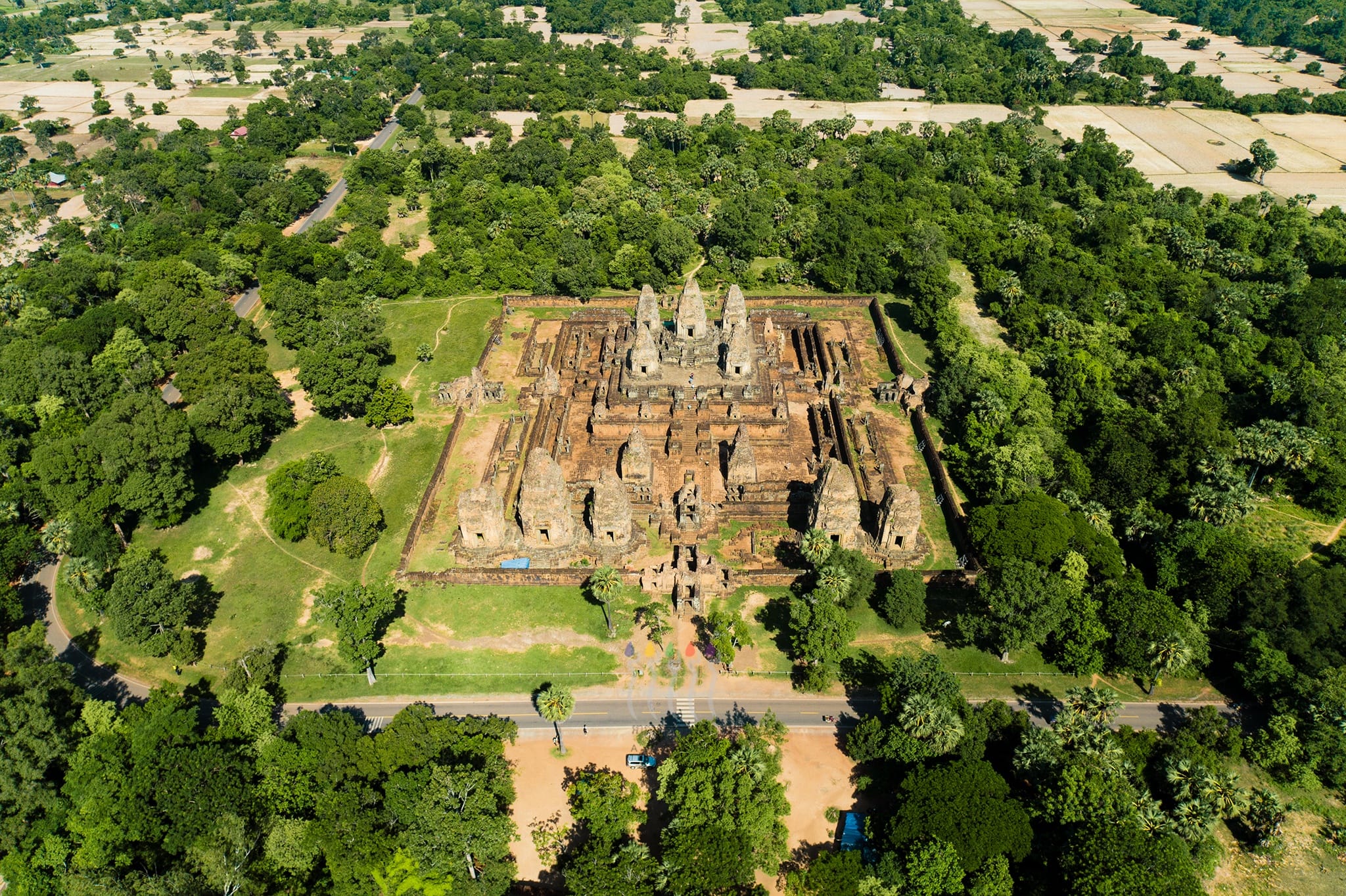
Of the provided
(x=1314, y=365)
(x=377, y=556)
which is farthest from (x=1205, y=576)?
(x=377, y=556)

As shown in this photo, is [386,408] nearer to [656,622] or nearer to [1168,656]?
[656,622]

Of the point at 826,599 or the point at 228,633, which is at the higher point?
the point at 826,599

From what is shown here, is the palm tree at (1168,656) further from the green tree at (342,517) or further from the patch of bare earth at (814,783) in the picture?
the green tree at (342,517)

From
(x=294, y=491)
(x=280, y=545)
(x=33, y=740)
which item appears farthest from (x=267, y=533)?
(x=33, y=740)

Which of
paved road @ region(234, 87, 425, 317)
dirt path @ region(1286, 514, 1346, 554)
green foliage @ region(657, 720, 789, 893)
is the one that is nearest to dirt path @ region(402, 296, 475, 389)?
paved road @ region(234, 87, 425, 317)

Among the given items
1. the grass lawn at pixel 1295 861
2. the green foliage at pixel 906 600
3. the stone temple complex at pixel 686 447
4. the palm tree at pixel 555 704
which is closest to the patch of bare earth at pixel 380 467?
the stone temple complex at pixel 686 447

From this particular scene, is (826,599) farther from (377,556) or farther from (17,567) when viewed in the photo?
(17,567)

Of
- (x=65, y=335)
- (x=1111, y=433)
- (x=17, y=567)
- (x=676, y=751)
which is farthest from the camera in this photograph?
(x=65, y=335)
